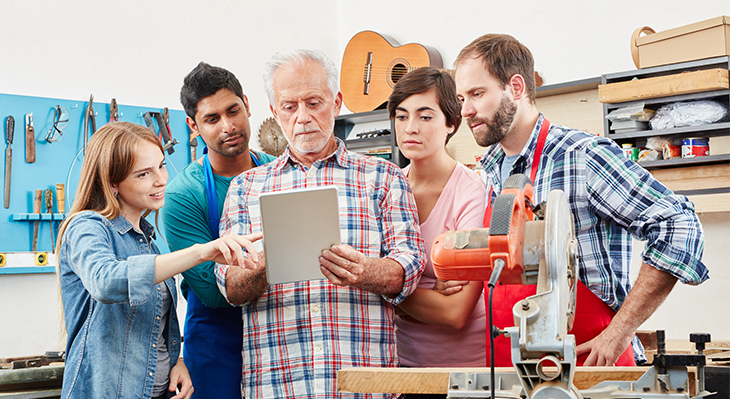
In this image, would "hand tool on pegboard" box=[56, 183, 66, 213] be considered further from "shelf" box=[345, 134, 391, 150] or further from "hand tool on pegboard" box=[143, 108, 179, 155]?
"shelf" box=[345, 134, 391, 150]

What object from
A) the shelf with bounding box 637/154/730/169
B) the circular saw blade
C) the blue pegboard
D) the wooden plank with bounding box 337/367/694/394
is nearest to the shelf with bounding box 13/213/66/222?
the blue pegboard

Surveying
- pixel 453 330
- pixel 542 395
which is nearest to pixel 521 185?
pixel 542 395

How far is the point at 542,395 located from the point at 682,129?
2701 mm

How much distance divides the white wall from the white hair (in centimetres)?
256

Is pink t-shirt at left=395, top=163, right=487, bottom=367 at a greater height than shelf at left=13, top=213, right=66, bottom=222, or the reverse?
shelf at left=13, top=213, right=66, bottom=222

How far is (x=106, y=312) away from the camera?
5.03ft

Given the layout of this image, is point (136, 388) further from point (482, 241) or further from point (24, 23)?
point (24, 23)

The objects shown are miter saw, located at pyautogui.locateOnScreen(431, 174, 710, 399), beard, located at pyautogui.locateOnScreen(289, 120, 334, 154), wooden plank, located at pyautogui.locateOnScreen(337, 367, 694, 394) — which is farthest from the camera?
beard, located at pyautogui.locateOnScreen(289, 120, 334, 154)

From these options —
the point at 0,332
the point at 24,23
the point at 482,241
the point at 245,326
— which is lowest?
the point at 0,332

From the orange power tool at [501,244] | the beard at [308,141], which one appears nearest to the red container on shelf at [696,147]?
the beard at [308,141]

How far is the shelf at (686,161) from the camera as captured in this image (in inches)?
123

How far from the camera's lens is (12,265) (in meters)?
3.47

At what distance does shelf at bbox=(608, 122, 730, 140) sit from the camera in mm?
3099

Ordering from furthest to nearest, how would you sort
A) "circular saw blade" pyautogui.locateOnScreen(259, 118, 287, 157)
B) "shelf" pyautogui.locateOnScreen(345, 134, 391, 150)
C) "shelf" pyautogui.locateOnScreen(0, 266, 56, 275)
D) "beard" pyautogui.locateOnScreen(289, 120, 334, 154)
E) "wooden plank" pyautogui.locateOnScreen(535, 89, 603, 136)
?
1. "circular saw blade" pyautogui.locateOnScreen(259, 118, 287, 157)
2. "shelf" pyautogui.locateOnScreen(345, 134, 391, 150)
3. "wooden plank" pyautogui.locateOnScreen(535, 89, 603, 136)
4. "shelf" pyautogui.locateOnScreen(0, 266, 56, 275)
5. "beard" pyautogui.locateOnScreen(289, 120, 334, 154)
